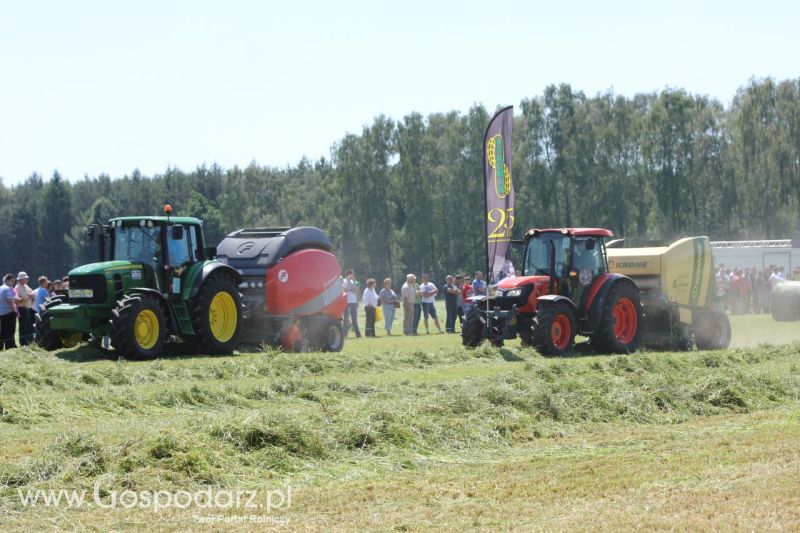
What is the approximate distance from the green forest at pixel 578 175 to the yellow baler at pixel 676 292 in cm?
4167

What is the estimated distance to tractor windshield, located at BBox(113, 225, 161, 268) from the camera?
57.4 feet

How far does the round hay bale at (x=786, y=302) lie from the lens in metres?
28.2

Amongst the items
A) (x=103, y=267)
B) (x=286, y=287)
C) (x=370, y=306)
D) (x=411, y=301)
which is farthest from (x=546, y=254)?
(x=411, y=301)

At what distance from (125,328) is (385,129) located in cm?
5341

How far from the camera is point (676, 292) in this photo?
1969 cm

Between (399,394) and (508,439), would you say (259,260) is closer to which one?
(399,394)

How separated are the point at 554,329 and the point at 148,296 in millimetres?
6817

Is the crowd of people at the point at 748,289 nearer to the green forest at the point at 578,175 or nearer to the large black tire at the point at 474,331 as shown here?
the large black tire at the point at 474,331

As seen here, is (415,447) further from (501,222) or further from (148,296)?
(501,222)

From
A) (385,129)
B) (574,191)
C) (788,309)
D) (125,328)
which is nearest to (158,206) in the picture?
(385,129)

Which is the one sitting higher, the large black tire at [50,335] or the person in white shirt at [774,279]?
the large black tire at [50,335]

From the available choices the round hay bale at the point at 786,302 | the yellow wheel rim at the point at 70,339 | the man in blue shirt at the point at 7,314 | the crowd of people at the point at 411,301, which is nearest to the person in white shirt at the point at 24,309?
the man in blue shirt at the point at 7,314

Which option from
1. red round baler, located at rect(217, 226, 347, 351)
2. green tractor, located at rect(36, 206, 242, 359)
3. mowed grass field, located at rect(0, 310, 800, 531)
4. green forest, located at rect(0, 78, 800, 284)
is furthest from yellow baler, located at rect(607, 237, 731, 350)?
green forest, located at rect(0, 78, 800, 284)

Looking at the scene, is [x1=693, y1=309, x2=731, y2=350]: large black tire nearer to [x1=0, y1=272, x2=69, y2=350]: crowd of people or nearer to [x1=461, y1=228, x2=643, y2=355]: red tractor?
[x1=461, y1=228, x2=643, y2=355]: red tractor
